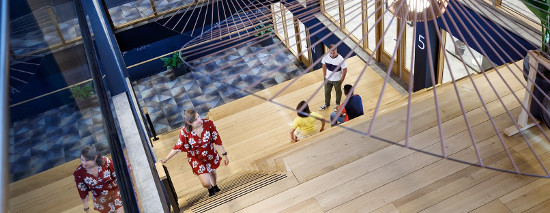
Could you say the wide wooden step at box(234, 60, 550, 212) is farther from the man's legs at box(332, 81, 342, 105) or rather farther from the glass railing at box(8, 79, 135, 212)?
the man's legs at box(332, 81, 342, 105)

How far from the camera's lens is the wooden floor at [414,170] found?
357 cm

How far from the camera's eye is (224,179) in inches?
219

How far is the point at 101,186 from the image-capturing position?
5.49 feet

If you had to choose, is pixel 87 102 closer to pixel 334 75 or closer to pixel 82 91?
pixel 82 91

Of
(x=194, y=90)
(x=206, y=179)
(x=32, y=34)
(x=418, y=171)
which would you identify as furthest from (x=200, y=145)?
(x=194, y=90)

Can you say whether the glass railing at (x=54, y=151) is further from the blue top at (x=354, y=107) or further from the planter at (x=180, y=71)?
the planter at (x=180, y=71)

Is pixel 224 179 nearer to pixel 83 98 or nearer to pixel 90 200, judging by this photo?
pixel 83 98

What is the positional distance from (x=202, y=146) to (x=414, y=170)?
196 cm

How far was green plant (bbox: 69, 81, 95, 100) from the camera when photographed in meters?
1.90

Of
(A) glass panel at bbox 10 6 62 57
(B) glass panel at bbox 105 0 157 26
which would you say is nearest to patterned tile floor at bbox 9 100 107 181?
(A) glass panel at bbox 10 6 62 57

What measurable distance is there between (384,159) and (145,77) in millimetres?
10125

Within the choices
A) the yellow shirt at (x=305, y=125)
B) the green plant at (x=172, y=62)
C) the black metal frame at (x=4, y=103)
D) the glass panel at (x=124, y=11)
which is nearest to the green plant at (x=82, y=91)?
the black metal frame at (x=4, y=103)

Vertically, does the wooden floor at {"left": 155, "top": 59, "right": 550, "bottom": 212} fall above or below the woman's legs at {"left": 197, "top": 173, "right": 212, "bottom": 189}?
above

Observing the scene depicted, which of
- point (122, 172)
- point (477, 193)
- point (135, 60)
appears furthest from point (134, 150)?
point (135, 60)
